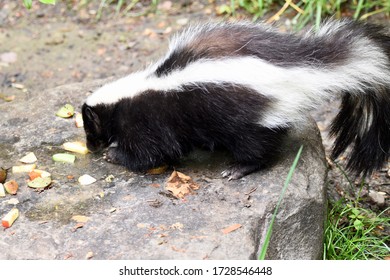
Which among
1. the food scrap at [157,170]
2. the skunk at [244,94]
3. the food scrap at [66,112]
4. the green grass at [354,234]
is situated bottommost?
the green grass at [354,234]

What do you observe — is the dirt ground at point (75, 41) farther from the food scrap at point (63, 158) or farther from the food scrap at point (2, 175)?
the food scrap at point (2, 175)

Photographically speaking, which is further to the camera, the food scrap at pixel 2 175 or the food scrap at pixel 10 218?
the food scrap at pixel 2 175

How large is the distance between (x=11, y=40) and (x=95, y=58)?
51.3 inches

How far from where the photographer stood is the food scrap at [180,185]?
483 centimetres

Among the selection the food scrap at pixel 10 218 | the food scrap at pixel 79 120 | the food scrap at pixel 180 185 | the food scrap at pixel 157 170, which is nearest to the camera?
the food scrap at pixel 10 218

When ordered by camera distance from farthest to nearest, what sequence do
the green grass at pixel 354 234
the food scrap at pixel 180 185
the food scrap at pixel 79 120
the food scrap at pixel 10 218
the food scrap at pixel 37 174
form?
the food scrap at pixel 79 120
the green grass at pixel 354 234
the food scrap at pixel 37 174
the food scrap at pixel 180 185
the food scrap at pixel 10 218

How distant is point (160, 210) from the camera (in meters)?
4.65

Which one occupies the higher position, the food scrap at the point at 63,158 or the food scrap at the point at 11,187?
the food scrap at the point at 63,158

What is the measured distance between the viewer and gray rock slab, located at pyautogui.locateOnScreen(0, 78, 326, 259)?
4.31 meters

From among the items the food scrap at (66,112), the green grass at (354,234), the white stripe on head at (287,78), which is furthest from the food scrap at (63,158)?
the green grass at (354,234)

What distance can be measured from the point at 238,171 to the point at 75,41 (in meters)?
4.66

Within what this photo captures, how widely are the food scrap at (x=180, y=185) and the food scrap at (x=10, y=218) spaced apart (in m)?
1.13

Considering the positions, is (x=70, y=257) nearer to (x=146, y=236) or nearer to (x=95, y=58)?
(x=146, y=236)

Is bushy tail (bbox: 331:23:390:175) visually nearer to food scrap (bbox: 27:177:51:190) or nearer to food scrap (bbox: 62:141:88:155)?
food scrap (bbox: 62:141:88:155)
